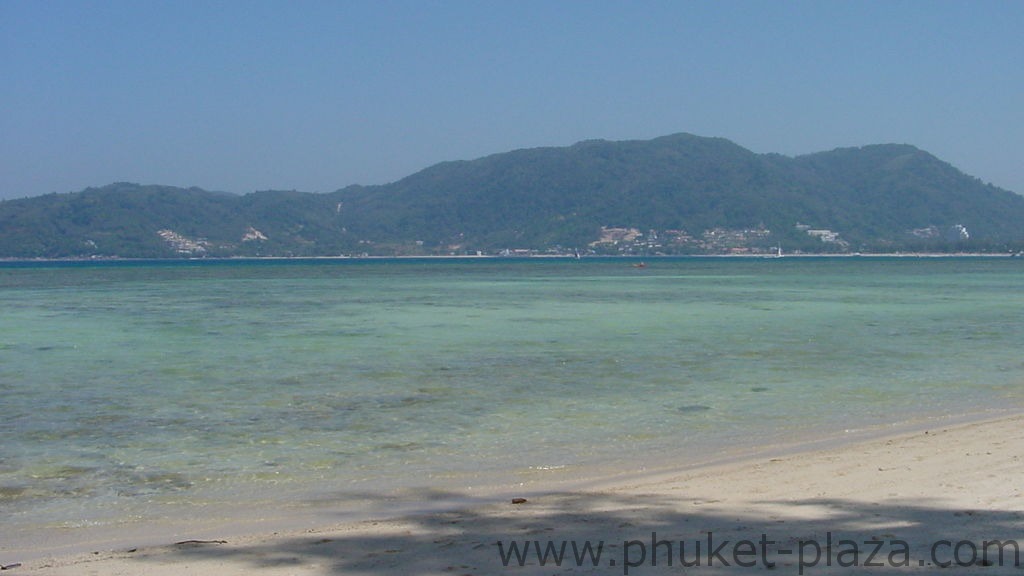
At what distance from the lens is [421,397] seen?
1316cm

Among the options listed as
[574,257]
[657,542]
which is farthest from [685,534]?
[574,257]

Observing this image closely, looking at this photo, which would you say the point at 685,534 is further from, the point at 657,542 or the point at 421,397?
the point at 421,397

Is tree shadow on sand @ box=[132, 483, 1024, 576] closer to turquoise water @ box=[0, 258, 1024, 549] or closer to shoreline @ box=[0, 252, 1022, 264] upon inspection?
turquoise water @ box=[0, 258, 1024, 549]

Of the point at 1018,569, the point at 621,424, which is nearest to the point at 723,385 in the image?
the point at 621,424

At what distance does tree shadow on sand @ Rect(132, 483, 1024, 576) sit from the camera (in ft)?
17.3

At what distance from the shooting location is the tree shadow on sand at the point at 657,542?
528 cm

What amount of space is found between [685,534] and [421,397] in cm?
747

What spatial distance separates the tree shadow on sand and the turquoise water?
1.58 metres

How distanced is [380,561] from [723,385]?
9406 mm

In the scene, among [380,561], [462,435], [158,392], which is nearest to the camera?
[380,561]

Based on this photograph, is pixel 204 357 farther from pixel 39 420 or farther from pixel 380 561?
pixel 380 561

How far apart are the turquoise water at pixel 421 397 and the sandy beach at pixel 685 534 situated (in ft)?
4.33

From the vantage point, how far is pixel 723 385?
14.3m

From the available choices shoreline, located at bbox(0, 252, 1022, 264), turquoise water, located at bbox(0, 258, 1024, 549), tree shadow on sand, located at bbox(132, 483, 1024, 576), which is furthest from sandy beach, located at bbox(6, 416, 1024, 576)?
shoreline, located at bbox(0, 252, 1022, 264)
